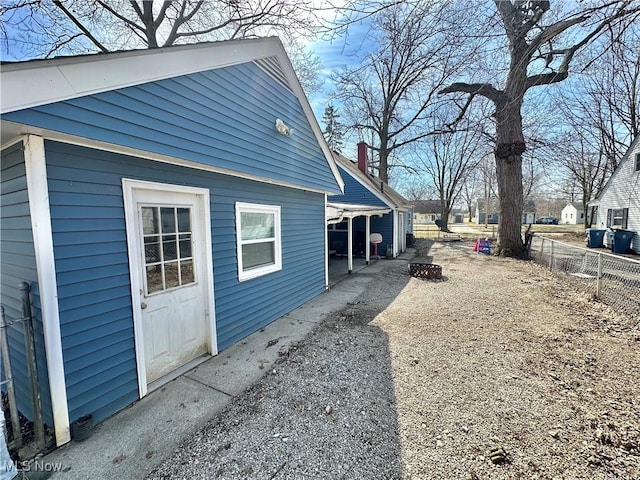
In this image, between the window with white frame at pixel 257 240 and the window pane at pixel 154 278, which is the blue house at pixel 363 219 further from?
the window pane at pixel 154 278

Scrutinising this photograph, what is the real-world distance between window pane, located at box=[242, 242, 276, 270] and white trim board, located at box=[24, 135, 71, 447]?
2655 mm

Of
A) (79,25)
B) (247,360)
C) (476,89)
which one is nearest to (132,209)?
(247,360)

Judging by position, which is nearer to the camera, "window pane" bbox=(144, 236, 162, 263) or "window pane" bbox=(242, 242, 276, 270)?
"window pane" bbox=(144, 236, 162, 263)

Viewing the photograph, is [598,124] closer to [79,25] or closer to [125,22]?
[125,22]

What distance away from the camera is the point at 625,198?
47.6 ft

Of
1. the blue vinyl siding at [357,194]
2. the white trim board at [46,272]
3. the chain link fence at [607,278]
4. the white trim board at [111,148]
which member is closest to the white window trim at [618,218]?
the chain link fence at [607,278]

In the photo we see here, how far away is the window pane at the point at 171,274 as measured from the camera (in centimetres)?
351

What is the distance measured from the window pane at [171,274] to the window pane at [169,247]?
0.09 m

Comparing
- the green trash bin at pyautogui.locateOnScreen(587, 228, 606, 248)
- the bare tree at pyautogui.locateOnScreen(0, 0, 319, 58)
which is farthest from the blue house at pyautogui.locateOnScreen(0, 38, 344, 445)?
the green trash bin at pyautogui.locateOnScreen(587, 228, 606, 248)

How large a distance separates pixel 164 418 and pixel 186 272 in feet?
5.51

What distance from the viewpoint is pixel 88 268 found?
104 inches

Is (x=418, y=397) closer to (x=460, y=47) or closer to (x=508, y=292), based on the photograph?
(x=460, y=47)

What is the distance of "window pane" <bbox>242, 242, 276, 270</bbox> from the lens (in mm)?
4934

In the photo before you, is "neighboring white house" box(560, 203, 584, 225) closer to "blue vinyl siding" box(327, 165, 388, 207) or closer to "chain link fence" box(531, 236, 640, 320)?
"chain link fence" box(531, 236, 640, 320)
